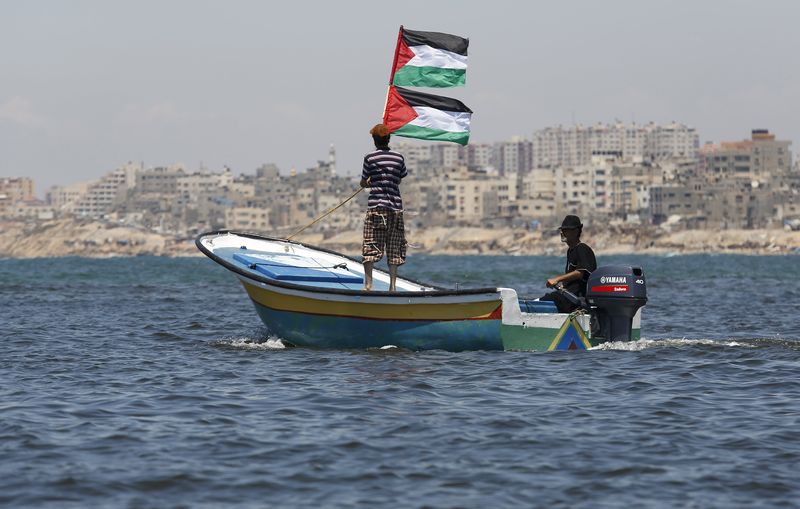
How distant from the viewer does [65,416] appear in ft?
43.4

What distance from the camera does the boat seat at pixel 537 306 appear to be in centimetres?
1802

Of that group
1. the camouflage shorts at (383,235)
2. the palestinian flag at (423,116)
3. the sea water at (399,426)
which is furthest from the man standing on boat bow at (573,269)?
the palestinian flag at (423,116)

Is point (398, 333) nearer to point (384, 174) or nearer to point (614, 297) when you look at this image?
point (384, 174)

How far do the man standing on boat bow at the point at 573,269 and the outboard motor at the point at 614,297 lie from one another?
26 centimetres

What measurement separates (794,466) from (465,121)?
32.3ft

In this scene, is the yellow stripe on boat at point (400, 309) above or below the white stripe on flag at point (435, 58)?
below

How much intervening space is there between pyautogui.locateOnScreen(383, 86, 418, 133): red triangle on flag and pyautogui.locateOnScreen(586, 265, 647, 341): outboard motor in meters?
3.80

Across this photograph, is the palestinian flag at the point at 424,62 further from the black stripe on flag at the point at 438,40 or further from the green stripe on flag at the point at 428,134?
the green stripe on flag at the point at 428,134

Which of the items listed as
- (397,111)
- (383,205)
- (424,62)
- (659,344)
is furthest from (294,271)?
(659,344)

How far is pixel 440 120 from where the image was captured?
19.5 meters

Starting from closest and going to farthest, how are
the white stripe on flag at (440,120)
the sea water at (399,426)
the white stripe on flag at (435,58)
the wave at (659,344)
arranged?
1. the sea water at (399,426)
2. the wave at (659,344)
3. the white stripe on flag at (440,120)
4. the white stripe on flag at (435,58)

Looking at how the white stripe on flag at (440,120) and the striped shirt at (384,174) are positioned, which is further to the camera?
the white stripe on flag at (440,120)

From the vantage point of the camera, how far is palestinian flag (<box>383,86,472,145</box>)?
63.3ft

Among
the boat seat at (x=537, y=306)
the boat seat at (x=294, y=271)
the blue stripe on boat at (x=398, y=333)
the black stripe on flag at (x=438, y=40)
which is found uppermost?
the black stripe on flag at (x=438, y=40)
